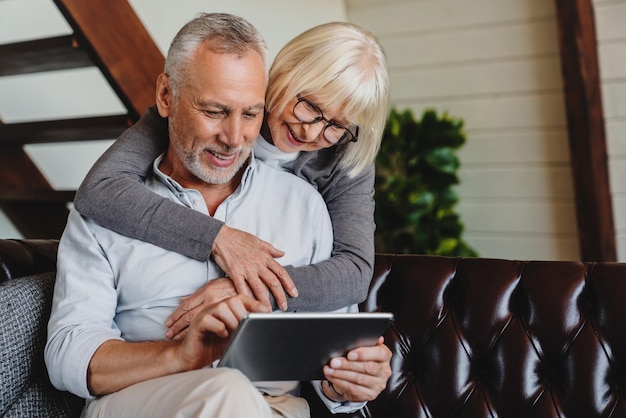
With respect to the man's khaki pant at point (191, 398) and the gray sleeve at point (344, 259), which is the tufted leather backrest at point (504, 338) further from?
the man's khaki pant at point (191, 398)

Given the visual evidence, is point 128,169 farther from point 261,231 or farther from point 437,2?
point 437,2

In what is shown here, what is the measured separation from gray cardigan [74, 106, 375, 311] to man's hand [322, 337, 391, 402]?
0.65 ft

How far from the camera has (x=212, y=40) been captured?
5.62 ft

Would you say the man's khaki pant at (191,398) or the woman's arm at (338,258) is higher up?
the woman's arm at (338,258)

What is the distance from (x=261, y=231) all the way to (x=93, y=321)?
415 millimetres

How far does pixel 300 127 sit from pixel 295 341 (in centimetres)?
64

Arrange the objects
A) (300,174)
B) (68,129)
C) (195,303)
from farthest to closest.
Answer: (68,129)
(300,174)
(195,303)

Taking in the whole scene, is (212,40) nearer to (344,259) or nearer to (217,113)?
(217,113)

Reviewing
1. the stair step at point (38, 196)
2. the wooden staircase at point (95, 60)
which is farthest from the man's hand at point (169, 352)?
the stair step at point (38, 196)

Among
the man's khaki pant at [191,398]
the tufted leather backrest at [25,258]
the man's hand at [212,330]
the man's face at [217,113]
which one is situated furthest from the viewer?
the tufted leather backrest at [25,258]

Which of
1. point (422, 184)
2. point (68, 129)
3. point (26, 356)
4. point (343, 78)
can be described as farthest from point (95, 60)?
point (422, 184)

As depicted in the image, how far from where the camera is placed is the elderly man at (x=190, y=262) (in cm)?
150

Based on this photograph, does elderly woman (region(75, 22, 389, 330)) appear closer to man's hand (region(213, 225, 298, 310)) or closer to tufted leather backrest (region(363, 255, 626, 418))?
man's hand (region(213, 225, 298, 310))

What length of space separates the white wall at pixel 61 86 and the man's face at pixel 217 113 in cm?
165
